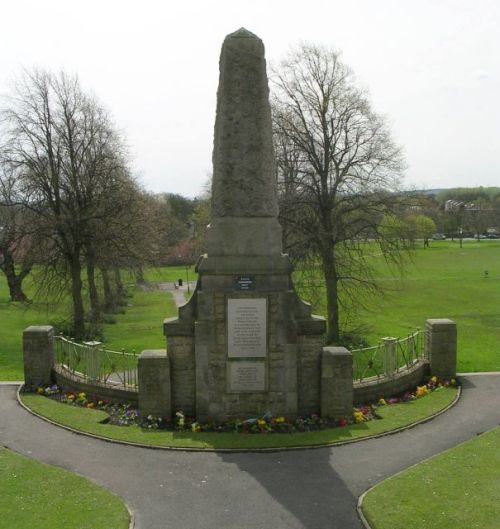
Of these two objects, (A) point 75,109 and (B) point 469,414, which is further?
(A) point 75,109

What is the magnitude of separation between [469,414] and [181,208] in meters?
81.9

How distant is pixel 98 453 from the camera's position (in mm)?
10680

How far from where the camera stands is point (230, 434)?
11562 mm

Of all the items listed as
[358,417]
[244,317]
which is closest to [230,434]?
[244,317]

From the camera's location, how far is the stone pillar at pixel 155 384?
1220cm

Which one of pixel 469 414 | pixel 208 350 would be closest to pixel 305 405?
pixel 208 350

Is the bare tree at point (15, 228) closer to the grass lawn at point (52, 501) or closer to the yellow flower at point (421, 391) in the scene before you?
the grass lawn at point (52, 501)

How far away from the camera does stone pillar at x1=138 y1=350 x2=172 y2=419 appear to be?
1220cm

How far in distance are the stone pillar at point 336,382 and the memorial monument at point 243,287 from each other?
658mm

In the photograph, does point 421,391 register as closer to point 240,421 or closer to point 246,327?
point 240,421

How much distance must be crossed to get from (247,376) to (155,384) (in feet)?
6.74

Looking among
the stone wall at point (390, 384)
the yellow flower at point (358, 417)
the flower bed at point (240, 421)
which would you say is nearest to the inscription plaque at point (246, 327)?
the flower bed at point (240, 421)

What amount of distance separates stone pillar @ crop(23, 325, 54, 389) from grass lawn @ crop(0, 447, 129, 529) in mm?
4981

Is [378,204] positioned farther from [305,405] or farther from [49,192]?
[49,192]
